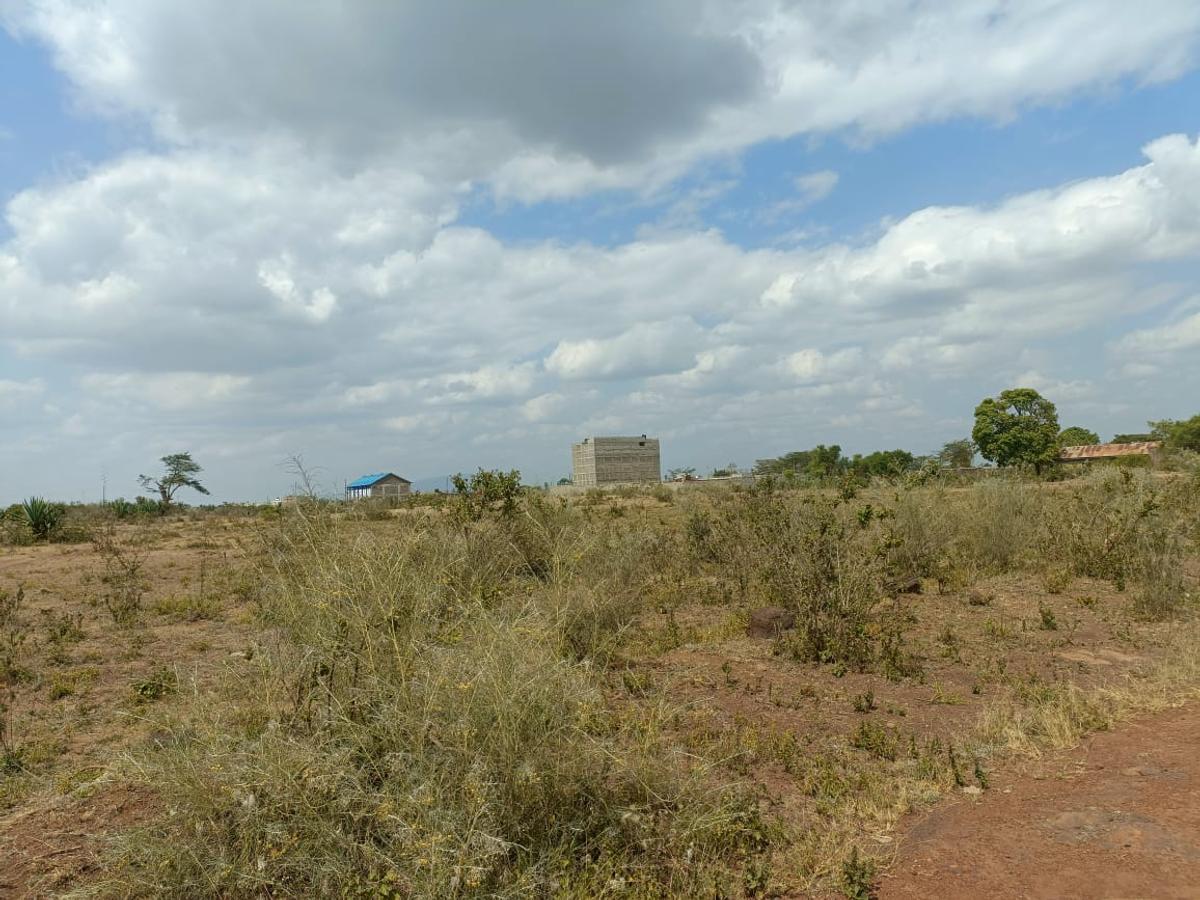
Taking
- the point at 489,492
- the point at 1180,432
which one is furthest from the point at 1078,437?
the point at 489,492

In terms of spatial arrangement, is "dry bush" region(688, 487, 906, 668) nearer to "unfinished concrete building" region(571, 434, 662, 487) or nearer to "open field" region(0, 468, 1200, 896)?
"open field" region(0, 468, 1200, 896)

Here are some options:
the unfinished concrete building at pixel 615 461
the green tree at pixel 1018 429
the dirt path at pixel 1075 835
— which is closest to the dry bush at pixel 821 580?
the dirt path at pixel 1075 835

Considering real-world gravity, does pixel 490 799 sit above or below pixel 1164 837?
above

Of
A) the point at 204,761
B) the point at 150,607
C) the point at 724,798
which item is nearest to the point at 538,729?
the point at 724,798

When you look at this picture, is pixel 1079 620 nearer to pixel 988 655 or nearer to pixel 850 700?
pixel 988 655

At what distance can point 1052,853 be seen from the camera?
3799 millimetres

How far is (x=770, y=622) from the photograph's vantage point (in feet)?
27.0

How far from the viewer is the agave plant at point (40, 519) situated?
19719 millimetres

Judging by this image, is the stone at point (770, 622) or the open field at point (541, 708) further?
the stone at point (770, 622)

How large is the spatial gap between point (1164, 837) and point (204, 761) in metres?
4.77

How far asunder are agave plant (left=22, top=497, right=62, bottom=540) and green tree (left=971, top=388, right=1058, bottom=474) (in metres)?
44.4

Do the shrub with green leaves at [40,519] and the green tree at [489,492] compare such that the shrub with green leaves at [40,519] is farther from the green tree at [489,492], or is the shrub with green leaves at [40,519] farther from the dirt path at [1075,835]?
the dirt path at [1075,835]

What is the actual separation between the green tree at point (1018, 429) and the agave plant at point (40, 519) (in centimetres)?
4439

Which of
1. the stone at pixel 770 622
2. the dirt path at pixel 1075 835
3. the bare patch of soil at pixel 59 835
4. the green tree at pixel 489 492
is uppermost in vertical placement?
the green tree at pixel 489 492
